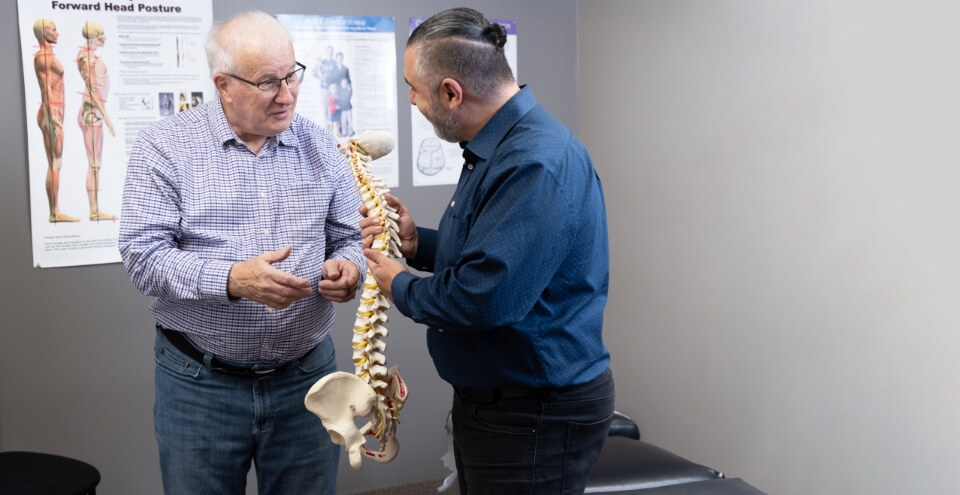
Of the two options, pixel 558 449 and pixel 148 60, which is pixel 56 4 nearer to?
pixel 148 60

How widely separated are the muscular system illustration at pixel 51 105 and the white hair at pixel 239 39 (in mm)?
1146

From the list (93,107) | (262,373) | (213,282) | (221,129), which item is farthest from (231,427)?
(93,107)

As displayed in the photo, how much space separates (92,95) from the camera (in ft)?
9.05

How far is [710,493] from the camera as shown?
7.58ft

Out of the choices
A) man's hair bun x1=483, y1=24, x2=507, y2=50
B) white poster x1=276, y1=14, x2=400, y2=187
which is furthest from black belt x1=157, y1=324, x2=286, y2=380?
white poster x1=276, y1=14, x2=400, y2=187

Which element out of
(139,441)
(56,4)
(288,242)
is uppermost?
(56,4)

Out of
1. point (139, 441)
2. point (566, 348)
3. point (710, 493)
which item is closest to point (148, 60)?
point (139, 441)

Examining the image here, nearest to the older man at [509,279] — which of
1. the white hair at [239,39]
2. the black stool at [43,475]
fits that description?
the white hair at [239,39]

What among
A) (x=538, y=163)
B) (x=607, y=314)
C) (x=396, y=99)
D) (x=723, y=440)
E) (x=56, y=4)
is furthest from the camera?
(x=607, y=314)

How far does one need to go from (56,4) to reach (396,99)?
124 centimetres

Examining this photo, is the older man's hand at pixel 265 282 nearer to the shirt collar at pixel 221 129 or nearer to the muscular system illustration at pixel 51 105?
the shirt collar at pixel 221 129

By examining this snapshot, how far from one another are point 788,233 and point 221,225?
1723 millimetres

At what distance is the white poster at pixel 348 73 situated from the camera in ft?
10.2

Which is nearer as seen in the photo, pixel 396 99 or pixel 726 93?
pixel 726 93
